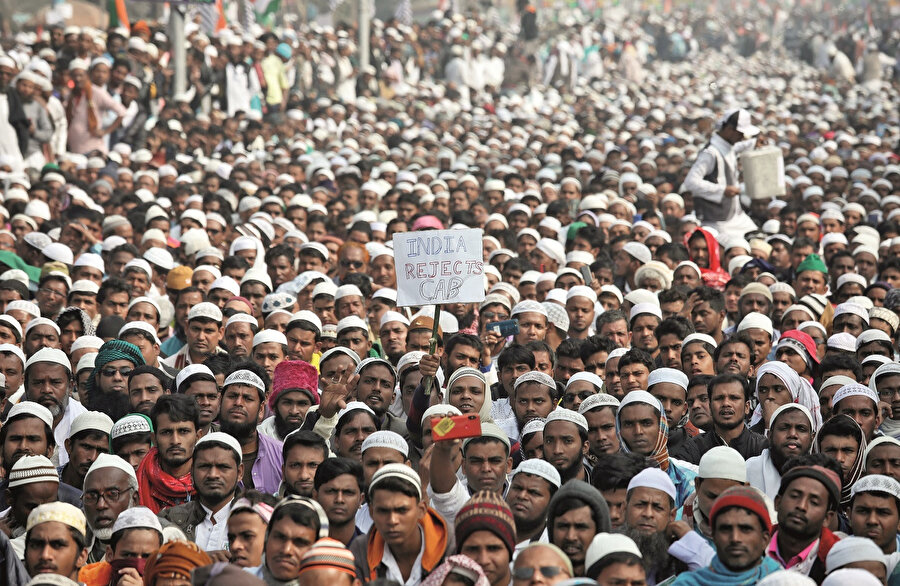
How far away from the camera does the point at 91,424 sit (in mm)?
6488

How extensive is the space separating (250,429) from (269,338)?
1562mm

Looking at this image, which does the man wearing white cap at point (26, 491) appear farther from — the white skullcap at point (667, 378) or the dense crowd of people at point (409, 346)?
the white skullcap at point (667, 378)

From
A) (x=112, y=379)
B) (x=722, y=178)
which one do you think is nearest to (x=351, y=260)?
(x=112, y=379)

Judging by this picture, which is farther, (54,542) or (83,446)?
(83,446)

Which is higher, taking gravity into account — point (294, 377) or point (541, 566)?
point (541, 566)

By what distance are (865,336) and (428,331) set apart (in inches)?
107

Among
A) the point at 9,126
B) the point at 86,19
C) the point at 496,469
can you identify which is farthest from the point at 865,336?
the point at 86,19

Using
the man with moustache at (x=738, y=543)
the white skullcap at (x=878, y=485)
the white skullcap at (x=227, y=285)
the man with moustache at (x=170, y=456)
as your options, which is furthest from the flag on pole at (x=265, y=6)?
the man with moustache at (x=738, y=543)

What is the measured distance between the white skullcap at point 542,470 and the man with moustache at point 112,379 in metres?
2.63

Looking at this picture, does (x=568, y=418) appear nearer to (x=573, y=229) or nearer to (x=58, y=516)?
(x=58, y=516)

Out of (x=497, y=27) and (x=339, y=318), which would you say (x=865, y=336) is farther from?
(x=497, y=27)

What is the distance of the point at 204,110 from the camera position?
1855 centimetres

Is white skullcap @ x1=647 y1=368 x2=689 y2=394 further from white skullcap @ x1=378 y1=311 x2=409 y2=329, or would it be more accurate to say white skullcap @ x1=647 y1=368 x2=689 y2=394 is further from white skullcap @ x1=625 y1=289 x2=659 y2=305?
Result: white skullcap @ x1=625 y1=289 x2=659 y2=305

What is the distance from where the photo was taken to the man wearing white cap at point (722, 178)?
42.2ft
